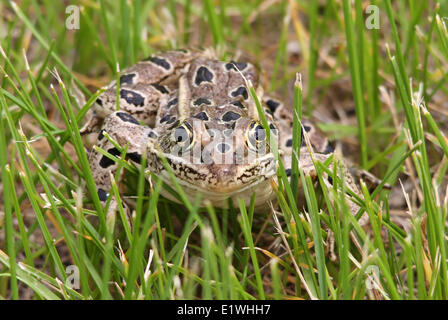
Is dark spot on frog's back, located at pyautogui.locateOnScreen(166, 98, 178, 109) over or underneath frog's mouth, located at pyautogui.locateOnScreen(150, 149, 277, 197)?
over

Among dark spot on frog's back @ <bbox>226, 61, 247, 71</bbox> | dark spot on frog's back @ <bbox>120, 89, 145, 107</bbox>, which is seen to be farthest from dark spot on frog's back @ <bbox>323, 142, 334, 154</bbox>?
dark spot on frog's back @ <bbox>120, 89, 145, 107</bbox>

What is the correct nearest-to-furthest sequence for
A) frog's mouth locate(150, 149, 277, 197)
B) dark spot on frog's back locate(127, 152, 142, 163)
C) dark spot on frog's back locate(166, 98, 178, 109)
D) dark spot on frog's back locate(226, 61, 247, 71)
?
1. frog's mouth locate(150, 149, 277, 197)
2. dark spot on frog's back locate(127, 152, 142, 163)
3. dark spot on frog's back locate(166, 98, 178, 109)
4. dark spot on frog's back locate(226, 61, 247, 71)

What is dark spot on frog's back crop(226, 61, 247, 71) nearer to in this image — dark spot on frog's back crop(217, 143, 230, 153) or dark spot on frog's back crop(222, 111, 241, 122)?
dark spot on frog's back crop(222, 111, 241, 122)

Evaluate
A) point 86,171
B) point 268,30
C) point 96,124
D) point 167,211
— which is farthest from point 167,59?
point 268,30

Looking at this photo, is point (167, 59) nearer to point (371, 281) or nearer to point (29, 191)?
point (29, 191)

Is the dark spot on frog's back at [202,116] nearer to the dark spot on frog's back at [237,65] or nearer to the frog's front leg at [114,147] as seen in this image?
the frog's front leg at [114,147]

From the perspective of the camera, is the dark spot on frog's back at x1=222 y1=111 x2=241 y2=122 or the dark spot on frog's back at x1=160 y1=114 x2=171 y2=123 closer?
the dark spot on frog's back at x1=222 y1=111 x2=241 y2=122
